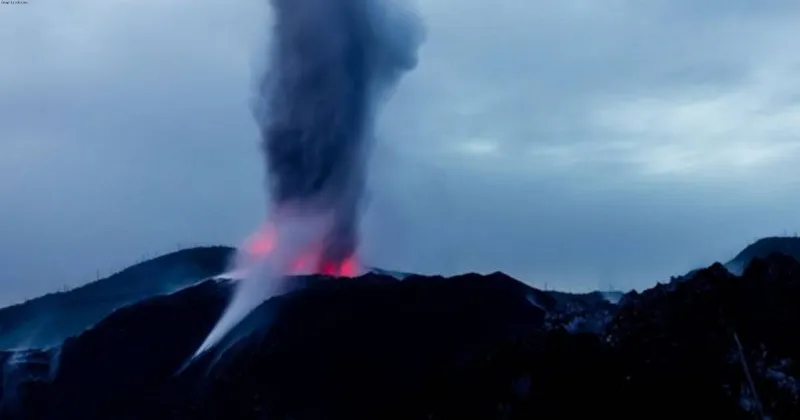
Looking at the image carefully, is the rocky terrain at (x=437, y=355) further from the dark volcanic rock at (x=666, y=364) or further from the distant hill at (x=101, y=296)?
the distant hill at (x=101, y=296)

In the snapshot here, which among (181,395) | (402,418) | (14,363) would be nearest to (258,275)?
(181,395)

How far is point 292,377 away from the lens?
3339 inches

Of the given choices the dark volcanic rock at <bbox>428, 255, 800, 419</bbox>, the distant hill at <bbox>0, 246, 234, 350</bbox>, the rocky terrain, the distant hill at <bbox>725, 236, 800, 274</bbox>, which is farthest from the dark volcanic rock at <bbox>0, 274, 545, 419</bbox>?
the distant hill at <bbox>725, 236, 800, 274</bbox>

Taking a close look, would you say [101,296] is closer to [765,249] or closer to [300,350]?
[300,350]

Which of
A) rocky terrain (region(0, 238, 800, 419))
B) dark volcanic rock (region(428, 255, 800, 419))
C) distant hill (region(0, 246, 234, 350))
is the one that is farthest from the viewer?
distant hill (region(0, 246, 234, 350))

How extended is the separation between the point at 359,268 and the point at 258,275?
11.8 meters

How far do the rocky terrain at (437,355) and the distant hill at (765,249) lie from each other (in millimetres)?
25385

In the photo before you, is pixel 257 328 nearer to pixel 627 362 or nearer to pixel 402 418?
pixel 402 418

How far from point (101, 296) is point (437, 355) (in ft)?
188

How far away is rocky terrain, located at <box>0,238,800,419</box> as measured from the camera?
70188 mm

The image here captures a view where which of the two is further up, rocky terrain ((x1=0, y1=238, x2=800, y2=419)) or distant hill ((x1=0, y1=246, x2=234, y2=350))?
distant hill ((x1=0, y1=246, x2=234, y2=350))

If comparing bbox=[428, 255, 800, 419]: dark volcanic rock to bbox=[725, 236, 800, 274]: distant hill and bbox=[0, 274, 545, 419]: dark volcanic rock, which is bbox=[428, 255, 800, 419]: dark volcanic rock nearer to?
bbox=[0, 274, 545, 419]: dark volcanic rock

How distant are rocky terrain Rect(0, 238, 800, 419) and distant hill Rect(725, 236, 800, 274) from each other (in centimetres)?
2538

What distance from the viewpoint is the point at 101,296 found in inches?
5108
